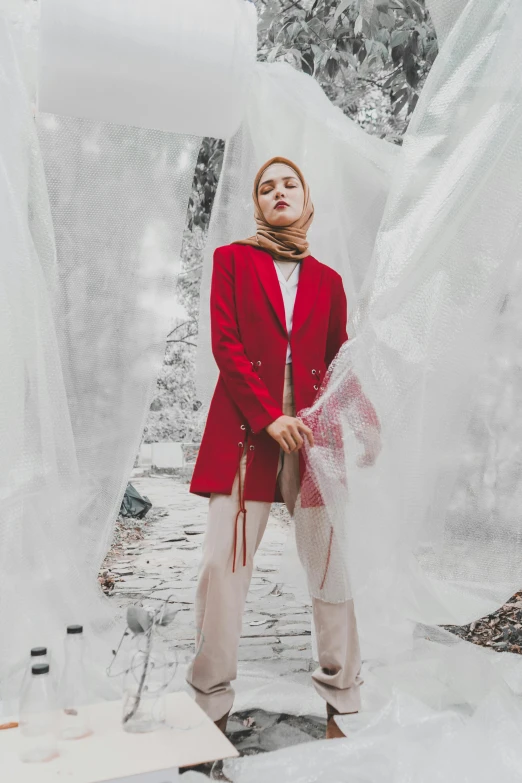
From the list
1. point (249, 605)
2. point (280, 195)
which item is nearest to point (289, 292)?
point (280, 195)

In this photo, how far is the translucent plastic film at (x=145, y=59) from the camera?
1.91 metres

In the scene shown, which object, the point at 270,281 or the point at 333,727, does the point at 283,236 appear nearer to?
the point at 270,281

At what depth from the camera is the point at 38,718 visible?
1.41 m

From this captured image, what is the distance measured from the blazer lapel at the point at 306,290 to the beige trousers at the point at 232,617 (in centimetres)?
14

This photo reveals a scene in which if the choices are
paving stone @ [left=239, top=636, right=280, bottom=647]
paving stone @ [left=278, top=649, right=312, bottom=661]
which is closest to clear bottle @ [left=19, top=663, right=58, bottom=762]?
paving stone @ [left=278, top=649, right=312, bottom=661]

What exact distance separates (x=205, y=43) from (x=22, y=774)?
1.77 meters

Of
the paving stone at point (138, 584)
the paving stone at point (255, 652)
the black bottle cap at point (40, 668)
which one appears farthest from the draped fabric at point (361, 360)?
the paving stone at point (138, 584)

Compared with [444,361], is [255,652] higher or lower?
lower

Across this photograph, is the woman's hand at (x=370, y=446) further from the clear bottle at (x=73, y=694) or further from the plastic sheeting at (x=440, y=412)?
the clear bottle at (x=73, y=694)

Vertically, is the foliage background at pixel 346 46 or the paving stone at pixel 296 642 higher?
the foliage background at pixel 346 46

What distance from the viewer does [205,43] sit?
6.55 feet

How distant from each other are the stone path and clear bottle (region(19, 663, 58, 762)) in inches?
14.0

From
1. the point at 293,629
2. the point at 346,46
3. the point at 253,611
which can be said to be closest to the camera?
the point at 346,46

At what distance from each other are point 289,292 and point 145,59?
0.73m
